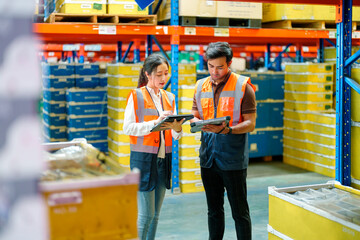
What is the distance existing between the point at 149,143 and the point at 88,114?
4.84 m

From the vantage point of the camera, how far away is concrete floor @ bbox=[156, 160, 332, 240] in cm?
534

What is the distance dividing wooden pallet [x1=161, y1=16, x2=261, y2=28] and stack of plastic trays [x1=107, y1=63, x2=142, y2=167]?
1014 mm

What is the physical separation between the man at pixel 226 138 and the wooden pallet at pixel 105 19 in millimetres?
3103

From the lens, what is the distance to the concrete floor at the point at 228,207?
5.34 meters

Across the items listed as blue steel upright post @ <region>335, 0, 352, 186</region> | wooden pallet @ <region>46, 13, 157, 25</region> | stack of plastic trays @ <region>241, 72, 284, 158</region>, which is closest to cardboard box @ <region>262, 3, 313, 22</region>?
stack of plastic trays @ <region>241, 72, 284, 158</region>

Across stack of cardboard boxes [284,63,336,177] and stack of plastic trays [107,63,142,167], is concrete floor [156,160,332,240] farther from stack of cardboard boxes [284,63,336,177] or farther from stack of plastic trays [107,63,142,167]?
stack of plastic trays [107,63,142,167]

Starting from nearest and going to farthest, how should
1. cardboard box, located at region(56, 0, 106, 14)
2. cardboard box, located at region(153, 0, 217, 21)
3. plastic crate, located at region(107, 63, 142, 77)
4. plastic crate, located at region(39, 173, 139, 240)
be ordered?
plastic crate, located at region(39, 173, 139, 240), cardboard box, located at region(56, 0, 106, 14), cardboard box, located at region(153, 0, 217, 21), plastic crate, located at region(107, 63, 142, 77)

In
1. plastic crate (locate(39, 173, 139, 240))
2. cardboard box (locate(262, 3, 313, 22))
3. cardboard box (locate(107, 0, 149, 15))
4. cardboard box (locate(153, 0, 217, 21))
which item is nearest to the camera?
plastic crate (locate(39, 173, 139, 240))

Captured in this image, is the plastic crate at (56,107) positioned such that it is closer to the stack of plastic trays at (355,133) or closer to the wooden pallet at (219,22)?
the wooden pallet at (219,22)

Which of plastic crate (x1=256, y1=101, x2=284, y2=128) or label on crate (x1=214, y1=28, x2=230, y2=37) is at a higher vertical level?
label on crate (x1=214, y1=28, x2=230, y2=37)

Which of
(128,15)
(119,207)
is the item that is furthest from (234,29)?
(119,207)

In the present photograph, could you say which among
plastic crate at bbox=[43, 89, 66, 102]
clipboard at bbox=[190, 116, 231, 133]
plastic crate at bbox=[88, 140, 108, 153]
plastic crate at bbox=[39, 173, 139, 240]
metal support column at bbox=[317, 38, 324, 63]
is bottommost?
plastic crate at bbox=[88, 140, 108, 153]

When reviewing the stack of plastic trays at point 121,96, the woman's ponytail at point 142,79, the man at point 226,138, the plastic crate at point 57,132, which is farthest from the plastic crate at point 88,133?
the man at point 226,138

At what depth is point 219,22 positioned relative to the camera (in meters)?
7.23
